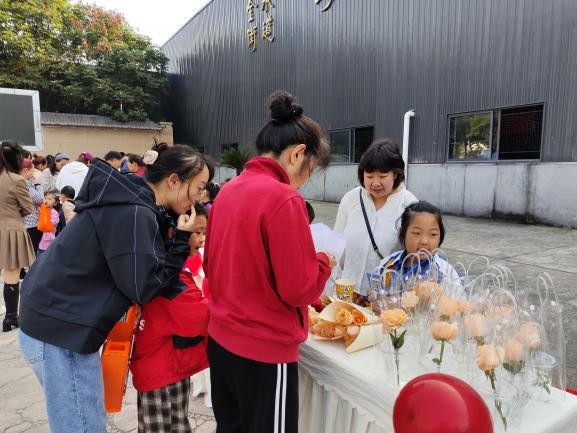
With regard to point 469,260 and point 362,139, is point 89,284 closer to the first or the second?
point 469,260

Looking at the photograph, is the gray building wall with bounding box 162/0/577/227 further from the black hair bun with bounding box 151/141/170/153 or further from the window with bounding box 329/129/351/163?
the black hair bun with bounding box 151/141/170/153

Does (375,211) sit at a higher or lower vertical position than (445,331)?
higher

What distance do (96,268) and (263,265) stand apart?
21.0 inches

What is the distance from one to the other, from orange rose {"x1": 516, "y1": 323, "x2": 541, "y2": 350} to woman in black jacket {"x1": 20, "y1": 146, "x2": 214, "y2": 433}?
1022 mm

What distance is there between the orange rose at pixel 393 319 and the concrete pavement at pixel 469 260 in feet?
4.63

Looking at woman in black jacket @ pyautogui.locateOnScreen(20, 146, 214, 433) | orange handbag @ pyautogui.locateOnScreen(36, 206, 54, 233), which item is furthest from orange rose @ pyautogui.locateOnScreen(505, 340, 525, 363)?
orange handbag @ pyautogui.locateOnScreen(36, 206, 54, 233)

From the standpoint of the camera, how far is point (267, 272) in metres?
1.10

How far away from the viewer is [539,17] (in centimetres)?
654

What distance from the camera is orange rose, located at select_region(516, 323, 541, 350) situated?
1.00m

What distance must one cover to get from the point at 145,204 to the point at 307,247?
54cm

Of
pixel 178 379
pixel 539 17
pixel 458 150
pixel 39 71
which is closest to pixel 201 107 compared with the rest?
pixel 39 71

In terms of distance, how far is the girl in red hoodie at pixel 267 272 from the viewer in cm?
106

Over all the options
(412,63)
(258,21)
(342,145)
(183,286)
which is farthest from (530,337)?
(258,21)

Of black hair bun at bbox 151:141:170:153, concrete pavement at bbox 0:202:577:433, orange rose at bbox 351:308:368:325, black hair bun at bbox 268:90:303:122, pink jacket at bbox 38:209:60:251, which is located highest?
black hair bun at bbox 268:90:303:122
